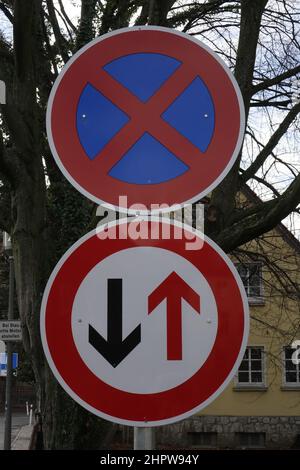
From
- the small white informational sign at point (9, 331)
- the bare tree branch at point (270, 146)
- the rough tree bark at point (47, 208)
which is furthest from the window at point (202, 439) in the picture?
the rough tree bark at point (47, 208)

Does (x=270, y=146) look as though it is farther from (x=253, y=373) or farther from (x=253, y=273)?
(x=253, y=373)

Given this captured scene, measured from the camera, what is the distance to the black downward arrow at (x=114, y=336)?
1877 mm

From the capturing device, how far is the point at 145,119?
2.09m

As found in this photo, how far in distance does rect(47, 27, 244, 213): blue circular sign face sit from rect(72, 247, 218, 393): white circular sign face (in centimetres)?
18

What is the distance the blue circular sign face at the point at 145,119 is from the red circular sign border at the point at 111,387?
0.18m

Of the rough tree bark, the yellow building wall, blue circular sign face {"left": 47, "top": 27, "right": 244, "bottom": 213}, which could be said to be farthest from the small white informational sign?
blue circular sign face {"left": 47, "top": 27, "right": 244, "bottom": 213}

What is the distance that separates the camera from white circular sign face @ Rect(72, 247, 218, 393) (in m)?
1.86

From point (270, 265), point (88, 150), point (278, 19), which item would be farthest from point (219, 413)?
point (88, 150)

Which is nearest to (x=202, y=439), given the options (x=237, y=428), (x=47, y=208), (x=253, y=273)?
(x=237, y=428)

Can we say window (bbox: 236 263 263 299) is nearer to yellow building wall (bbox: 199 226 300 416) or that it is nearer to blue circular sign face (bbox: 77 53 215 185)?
yellow building wall (bbox: 199 226 300 416)

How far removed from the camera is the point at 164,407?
1.84 m

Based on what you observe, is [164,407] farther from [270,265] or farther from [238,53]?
[270,265]

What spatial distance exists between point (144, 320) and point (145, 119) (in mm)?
621

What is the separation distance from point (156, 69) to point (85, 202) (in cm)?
385
